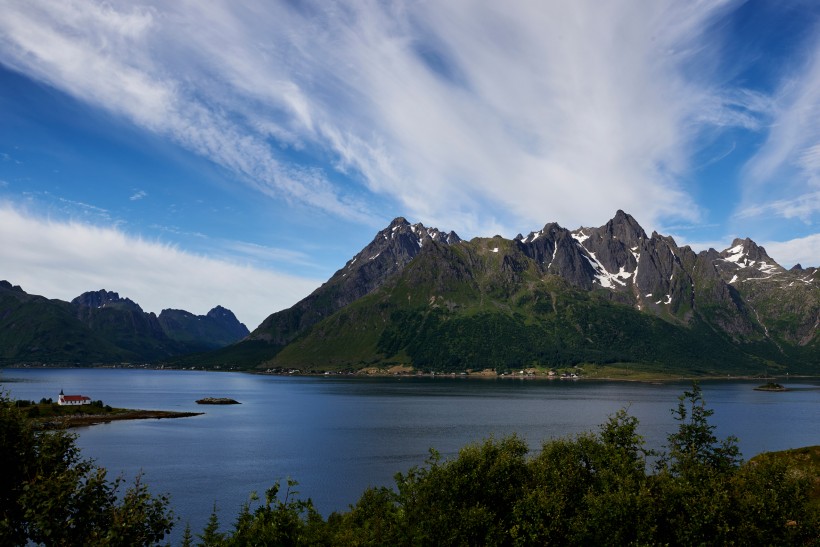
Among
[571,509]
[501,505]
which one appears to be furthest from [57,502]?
[571,509]

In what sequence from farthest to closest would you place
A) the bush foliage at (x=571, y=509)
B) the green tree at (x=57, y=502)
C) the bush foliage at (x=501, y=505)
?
1. the bush foliage at (x=571, y=509)
2. the bush foliage at (x=501, y=505)
3. the green tree at (x=57, y=502)

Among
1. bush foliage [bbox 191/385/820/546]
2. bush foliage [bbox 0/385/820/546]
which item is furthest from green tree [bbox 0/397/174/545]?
bush foliage [bbox 191/385/820/546]

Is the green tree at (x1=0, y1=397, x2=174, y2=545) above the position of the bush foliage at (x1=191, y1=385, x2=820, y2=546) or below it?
above

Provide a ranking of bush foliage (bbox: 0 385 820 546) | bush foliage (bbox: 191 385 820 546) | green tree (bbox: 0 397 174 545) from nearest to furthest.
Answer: green tree (bbox: 0 397 174 545), bush foliage (bbox: 0 385 820 546), bush foliage (bbox: 191 385 820 546)

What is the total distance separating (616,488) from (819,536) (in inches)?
654

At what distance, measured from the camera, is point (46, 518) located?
3362 cm

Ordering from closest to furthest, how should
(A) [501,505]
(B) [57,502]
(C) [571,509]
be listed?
(B) [57,502], (C) [571,509], (A) [501,505]

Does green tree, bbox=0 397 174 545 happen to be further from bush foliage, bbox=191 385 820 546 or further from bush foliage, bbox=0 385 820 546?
bush foliage, bbox=191 385 820 546

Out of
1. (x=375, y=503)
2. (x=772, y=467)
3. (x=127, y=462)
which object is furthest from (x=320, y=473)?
(x=772, y=467)

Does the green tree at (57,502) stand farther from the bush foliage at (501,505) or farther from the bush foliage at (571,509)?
the bush foliage at (571,509)

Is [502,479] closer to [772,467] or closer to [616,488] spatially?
[616,488]

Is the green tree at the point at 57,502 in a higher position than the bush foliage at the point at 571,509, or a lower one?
higher

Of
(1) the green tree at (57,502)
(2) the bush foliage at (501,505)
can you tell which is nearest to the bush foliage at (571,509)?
(2) the bush foliage at (501,505)

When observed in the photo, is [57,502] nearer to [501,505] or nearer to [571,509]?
[501,505]
